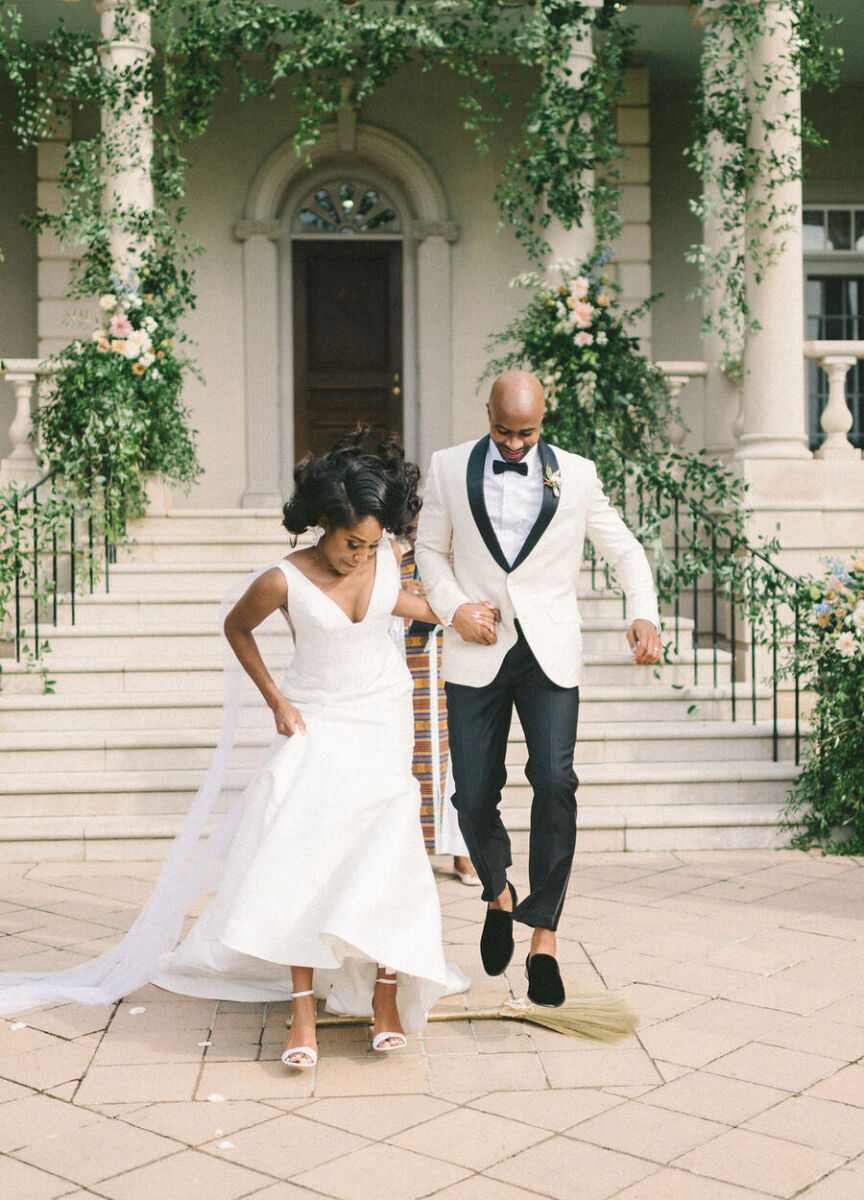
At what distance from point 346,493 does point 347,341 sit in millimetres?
8428

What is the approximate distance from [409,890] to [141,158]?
6566 mm

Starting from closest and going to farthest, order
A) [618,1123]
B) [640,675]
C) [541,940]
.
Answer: [618,1123] < [541,940] < [640,675]

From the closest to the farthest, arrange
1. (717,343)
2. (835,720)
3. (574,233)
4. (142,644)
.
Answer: (835,720)
(142,644)
(574,233)
(717,343)

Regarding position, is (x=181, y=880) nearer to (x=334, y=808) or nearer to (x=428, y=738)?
(x=334, y=808)

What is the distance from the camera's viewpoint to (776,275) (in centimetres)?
832

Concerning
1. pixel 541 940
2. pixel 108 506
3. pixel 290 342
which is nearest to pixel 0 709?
pixel 108 506

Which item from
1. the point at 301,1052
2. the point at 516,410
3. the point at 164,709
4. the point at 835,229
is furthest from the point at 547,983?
the point at 835,229

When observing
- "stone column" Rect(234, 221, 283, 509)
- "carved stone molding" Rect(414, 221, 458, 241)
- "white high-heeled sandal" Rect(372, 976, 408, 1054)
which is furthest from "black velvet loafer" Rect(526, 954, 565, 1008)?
"carved stone molding" Rect(414, 221, 458, 241)

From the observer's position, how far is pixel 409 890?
147 inches

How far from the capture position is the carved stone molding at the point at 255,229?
1148cm

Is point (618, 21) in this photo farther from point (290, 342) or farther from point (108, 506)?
point (108, 506)

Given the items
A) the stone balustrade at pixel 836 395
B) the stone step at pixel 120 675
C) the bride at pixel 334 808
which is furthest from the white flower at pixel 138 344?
the bride at pixel 334 808

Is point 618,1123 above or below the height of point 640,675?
below

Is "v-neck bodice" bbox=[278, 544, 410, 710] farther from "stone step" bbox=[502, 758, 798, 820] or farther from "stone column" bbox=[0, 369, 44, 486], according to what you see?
"stone column" bbox=[0, 369, 44, 486]
